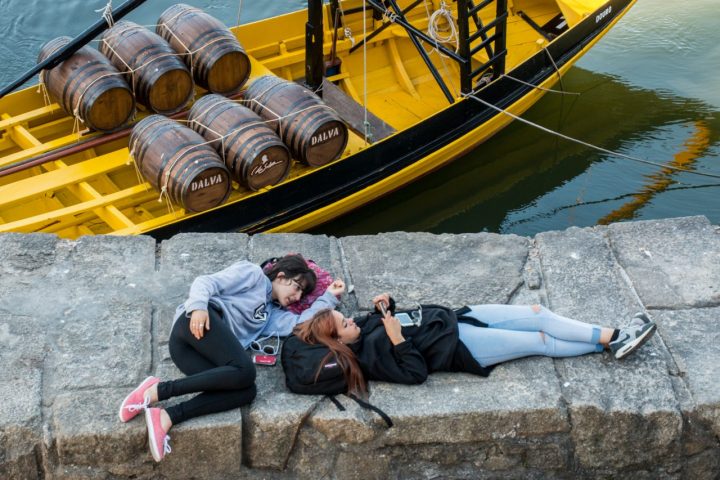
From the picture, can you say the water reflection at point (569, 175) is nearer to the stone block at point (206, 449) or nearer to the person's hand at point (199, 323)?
the person's hand at point (199, 323)

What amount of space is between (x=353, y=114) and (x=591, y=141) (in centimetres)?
310

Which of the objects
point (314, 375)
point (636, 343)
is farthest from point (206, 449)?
point (636, 343)

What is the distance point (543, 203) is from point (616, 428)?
5.51 metres

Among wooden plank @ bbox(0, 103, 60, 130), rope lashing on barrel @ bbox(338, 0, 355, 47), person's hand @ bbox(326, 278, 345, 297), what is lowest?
person's hand @ bbox(326, 278, 345, 297)

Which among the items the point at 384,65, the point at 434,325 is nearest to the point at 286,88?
the point at 384,65

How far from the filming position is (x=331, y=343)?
157 inches

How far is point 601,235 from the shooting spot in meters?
5.07

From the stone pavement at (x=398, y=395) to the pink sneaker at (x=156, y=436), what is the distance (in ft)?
0.24

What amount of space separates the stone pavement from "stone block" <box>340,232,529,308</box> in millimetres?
13

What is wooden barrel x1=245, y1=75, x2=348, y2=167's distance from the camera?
7.18 metres

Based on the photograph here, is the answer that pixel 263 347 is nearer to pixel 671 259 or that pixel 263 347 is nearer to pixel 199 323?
pixel 199 323

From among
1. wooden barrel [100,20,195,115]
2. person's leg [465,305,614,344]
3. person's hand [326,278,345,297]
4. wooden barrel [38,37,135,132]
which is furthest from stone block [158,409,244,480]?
wooden barrel [100,20,195,115]

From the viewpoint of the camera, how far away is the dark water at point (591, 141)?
29.6 feet

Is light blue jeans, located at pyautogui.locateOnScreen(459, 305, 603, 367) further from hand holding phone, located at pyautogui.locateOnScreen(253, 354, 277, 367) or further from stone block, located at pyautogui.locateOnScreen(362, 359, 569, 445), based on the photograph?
hand holding phone, located at pyautogui.locateOnScreen(253, 354, 277, 367)
